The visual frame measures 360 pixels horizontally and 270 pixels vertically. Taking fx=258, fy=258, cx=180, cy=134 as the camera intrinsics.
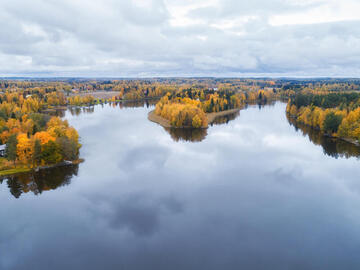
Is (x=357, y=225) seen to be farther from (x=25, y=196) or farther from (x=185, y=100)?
(x=185, y=100)

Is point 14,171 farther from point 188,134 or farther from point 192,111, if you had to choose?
point 192,111

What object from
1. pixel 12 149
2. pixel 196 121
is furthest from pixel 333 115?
pixel 12 149

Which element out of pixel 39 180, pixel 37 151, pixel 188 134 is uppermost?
pixel 37 151

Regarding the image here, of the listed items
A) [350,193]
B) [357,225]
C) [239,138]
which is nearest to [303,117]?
[239,138]

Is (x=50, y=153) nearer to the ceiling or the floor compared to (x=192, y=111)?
nearer to the floor

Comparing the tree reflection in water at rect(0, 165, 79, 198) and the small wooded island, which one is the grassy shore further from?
the small wooded island

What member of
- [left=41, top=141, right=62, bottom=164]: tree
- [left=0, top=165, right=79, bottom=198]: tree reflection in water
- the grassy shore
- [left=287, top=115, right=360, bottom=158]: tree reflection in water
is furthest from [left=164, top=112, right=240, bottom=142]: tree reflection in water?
the grassy shore
